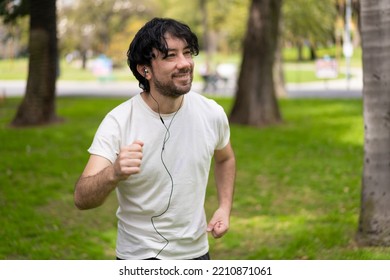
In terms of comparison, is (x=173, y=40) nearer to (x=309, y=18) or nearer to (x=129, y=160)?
(x=129, y=160)

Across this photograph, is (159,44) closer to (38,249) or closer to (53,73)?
(38,249)

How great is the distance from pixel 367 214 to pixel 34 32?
10.9m

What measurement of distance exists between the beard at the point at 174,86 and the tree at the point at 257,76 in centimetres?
1270

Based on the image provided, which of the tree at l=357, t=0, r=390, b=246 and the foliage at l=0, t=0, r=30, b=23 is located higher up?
the foliage at l=0, t=0, r=30, b=23

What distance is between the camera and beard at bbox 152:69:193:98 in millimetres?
3043

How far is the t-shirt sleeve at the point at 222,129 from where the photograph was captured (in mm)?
3331

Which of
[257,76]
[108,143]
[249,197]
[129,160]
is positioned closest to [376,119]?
[249,197]

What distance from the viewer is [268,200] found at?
9.34m

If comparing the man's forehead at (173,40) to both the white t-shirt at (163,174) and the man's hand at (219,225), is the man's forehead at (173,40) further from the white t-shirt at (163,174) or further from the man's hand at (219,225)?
the man's hand at (219,225)

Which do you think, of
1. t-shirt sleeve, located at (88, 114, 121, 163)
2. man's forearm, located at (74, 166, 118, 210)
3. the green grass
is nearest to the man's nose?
t-shirt sleeve, located at (88, 114, 121, 163)

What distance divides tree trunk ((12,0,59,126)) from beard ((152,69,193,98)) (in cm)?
1326

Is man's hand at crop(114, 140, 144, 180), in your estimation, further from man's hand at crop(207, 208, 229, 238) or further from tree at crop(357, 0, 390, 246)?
tree at crop(357, 0, 390, 246)

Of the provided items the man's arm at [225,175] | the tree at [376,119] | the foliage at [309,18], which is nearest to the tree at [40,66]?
the tree at [376,119]
